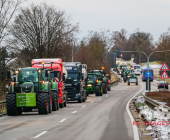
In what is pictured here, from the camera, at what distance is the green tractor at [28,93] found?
2033cm

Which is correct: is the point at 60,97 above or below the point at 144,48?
below

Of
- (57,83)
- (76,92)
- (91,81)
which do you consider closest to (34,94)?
(57,83)

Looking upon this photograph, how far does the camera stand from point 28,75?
21.4 meters

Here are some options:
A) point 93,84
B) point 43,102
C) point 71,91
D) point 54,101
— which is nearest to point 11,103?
point 43,102

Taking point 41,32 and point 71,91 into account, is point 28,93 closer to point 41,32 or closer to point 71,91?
point 71,91

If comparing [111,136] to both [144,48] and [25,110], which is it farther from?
A: [144,48]

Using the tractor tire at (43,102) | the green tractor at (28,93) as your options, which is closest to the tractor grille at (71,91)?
the green tractor at (28,93)

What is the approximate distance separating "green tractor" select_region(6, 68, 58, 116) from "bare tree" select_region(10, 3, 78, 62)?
27.6 m

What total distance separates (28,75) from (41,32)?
2896 cm

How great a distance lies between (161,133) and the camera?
1200 cm

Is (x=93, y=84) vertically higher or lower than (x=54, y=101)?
higher

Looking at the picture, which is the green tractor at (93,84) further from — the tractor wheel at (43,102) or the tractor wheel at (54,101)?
the tractor wheel at (43,102)

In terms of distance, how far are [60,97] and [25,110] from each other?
172 inches

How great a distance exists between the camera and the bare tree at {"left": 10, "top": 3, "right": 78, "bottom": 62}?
162 feet
